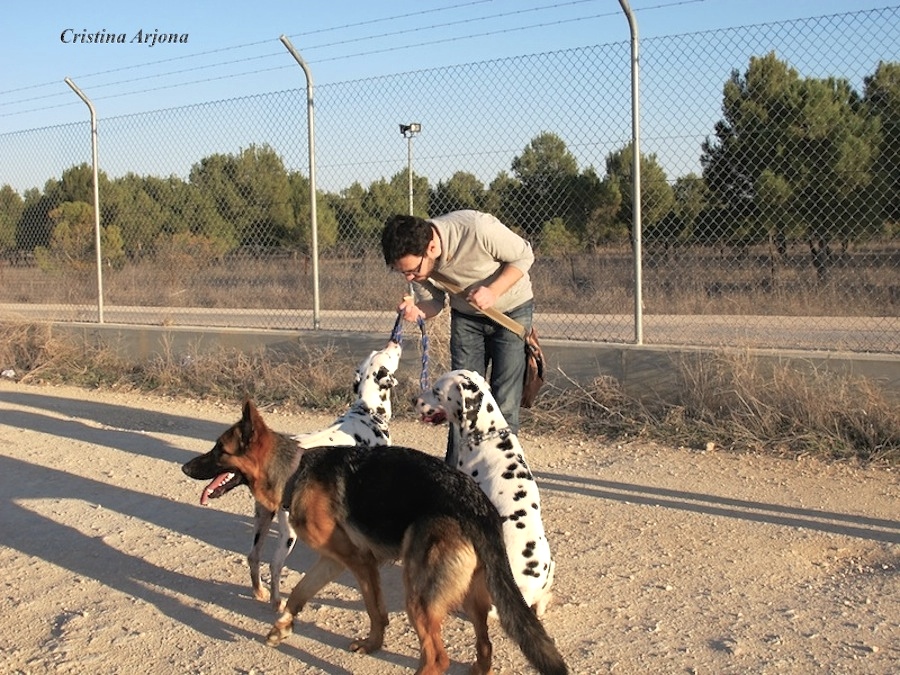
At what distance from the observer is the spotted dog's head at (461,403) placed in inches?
185

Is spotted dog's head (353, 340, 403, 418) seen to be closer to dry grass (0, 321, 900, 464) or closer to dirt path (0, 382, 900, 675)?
dirt path (0, 382, 900, 675)

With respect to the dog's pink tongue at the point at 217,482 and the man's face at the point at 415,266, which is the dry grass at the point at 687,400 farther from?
the dog's pink tongue at the point at 217,482

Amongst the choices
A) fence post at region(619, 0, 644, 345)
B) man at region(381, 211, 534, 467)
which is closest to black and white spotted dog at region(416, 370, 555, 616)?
man at region(381, 211, 534, 467)

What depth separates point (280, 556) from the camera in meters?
4.47

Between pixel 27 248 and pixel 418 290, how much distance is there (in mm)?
10576

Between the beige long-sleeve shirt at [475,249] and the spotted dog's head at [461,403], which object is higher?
the beige long-sleeve shirt at [475,249]

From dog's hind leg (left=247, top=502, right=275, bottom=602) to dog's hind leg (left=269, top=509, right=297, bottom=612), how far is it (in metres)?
0.03

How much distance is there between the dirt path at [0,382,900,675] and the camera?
3.87 meters

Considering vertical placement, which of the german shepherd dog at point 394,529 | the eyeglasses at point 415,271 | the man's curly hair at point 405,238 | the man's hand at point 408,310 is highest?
the man's curly hair at point 405,238

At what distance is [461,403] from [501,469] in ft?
1.45

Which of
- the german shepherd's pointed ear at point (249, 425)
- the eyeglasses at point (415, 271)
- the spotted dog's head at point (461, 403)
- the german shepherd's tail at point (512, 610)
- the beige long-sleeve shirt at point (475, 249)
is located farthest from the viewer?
the beige long-sleeve shirt at point (475, 249)

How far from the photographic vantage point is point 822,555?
488 cm

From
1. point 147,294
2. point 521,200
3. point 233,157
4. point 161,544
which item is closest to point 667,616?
point 161,544

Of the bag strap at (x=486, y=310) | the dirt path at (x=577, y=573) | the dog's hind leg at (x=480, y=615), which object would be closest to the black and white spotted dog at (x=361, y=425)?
the dirt path at (x=577, y=573)
